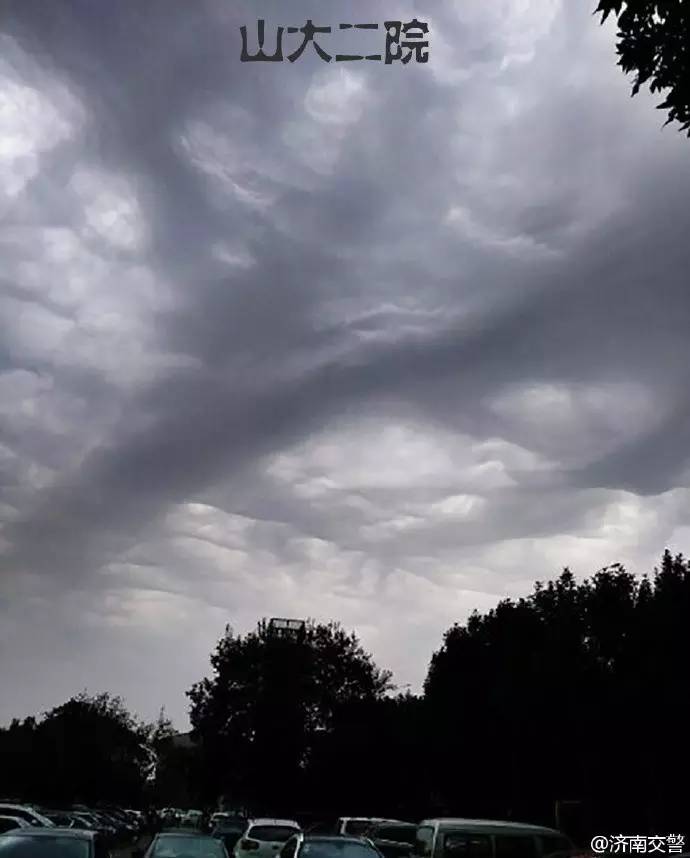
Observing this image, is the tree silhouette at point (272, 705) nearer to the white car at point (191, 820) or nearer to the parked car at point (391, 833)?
the white car at point (191, 820)

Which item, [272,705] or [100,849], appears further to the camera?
[272,705]

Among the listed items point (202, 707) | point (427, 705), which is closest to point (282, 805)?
point (202, 707)

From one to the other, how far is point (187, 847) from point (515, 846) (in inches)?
227

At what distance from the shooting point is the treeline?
1828 inches

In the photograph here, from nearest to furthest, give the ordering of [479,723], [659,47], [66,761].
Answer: [659,47]
[479,723]
[66,761]

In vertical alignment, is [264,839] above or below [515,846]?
above

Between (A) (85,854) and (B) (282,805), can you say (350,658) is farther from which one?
(A) (85,854)

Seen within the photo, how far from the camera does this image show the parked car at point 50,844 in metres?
14.8

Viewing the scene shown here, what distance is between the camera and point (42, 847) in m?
15.0

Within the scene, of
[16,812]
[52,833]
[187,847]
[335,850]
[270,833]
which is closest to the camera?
[52,833]

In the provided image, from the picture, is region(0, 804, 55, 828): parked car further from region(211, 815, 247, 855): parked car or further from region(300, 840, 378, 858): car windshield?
region(300, 840, 378, 858): car windshield

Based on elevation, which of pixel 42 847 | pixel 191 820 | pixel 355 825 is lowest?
pixel 42 847

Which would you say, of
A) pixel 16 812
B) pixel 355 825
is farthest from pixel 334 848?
pixel 16 812
